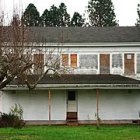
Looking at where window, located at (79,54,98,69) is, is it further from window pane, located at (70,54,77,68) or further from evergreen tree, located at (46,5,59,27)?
evergreen tree, located at (46,5,59,27)

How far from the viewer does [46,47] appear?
143 ft

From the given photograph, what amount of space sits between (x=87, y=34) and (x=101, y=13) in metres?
39.3

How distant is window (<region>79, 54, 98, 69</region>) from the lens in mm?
A: 44656

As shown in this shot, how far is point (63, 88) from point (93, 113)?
408 centimetres

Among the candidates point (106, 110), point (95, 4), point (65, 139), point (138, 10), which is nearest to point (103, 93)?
point (106, 110)

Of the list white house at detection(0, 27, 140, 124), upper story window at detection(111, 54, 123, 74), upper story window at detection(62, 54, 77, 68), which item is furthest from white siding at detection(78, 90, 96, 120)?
upper story window at detection(111, 54, 123, 74)

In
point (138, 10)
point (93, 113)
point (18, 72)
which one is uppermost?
point (138, 10)

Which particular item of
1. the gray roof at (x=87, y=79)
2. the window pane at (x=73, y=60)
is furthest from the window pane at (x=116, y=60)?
the window pane at (x=73, y=60)

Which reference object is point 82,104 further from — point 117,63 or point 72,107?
point 117,63

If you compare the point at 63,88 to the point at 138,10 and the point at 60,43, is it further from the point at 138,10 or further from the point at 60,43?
the point at 138,10

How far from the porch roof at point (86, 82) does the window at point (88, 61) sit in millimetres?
1572

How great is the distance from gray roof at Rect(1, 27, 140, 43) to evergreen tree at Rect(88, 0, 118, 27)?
120 feet

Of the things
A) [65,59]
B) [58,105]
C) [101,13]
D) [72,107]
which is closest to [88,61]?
[65,59]

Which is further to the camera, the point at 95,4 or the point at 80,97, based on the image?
the point at 95,4
